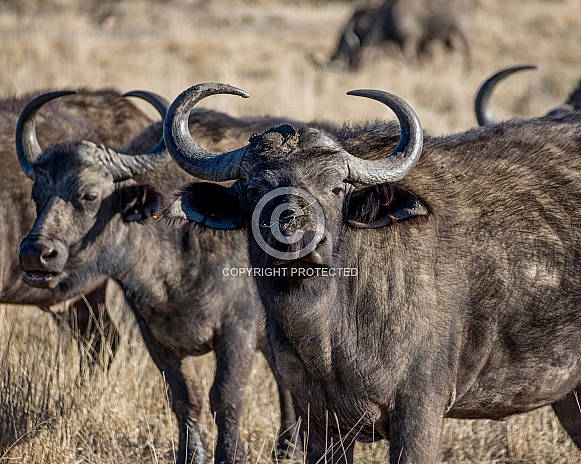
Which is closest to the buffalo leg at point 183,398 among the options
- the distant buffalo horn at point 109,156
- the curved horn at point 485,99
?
the distant buffalo horn at point 109,156

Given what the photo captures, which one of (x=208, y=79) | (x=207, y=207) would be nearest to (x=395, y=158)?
(x=207, y=207)

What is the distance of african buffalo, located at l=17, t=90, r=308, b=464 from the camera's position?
20.1 feet

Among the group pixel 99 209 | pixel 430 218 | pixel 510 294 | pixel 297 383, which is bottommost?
pixel 297 383

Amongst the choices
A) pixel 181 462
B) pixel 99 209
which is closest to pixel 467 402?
pixel 181 462

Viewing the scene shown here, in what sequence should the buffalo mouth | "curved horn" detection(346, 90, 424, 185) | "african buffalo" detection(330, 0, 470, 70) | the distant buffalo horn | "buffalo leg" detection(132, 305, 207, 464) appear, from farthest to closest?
1. "african buffalo" detection(330, 0, 470, 70)
2. the distant buffalo horn
3. "buffalo leg" detection(132, 305, 207, 464)
4. the buffalo mouth
5. "curved horn" detection(346, 90, 424, 185)

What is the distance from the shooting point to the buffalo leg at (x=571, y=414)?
17.4ft

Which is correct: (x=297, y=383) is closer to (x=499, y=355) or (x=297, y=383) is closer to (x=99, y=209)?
(x=499, y=355)

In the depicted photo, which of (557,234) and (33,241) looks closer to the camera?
(557,234)

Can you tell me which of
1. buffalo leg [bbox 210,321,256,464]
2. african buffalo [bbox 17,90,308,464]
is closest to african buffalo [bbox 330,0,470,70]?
african buffalo [bbox 17,90,308,464]

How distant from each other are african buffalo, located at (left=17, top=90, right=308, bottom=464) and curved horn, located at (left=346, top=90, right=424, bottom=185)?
181 centimetres

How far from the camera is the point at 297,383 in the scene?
15.2 feet

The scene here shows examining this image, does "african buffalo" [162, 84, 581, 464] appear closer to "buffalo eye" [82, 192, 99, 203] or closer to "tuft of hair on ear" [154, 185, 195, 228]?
"tuft of hair on ear" [154, 185, 195, 228]

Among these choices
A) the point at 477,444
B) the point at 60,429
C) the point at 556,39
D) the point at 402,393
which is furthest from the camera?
the point at 556,39

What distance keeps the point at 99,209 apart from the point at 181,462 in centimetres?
163
